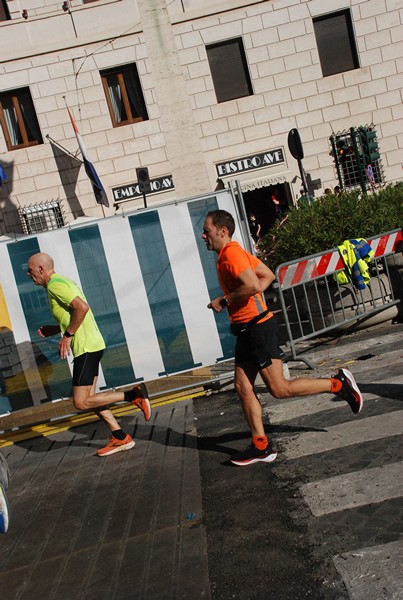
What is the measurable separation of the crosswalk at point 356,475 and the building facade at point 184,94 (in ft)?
49.8

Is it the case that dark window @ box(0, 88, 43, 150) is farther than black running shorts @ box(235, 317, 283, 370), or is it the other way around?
dark window @ box(0, 88, 43, 150)

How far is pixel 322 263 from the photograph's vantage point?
9.43m

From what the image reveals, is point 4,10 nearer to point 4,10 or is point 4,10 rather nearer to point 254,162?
point 4,10

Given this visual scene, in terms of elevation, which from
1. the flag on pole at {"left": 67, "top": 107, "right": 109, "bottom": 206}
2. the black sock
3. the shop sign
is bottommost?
the black sock

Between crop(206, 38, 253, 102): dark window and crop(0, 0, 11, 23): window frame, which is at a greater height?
crop(0, 0, 11, 23): window frame

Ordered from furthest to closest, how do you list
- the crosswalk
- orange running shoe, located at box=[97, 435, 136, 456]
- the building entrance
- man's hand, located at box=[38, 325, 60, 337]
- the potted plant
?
the building entrance
the potted plant
man's hand, located at box=[38, 325, 60, 337]
orange running shoe, located at box=[97, 435, 136, 456]
the crosswalk

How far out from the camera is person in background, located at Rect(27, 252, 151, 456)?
6.61 metres

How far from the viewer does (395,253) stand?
1019 centimetres

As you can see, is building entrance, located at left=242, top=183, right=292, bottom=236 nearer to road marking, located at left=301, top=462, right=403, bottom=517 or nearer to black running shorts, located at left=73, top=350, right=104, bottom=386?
black running shorts, located at left=73, top=350, right=104, bottom=386

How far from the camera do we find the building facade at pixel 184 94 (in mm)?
21344

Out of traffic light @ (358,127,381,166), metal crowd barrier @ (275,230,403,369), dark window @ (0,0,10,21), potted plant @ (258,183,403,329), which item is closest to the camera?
metal crowd barrier @ (275,230,403,369)

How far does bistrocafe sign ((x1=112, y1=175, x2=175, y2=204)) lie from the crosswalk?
15.2 m

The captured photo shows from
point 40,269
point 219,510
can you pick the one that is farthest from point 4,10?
point 219,510

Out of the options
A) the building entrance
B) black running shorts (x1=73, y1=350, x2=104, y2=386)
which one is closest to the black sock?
black running shorts (x1=73, y1=350, x2=104, y2=386)
